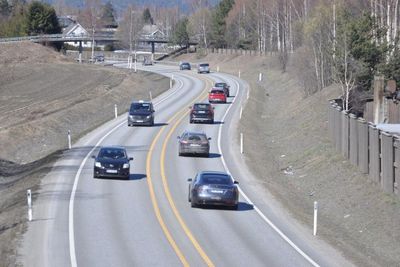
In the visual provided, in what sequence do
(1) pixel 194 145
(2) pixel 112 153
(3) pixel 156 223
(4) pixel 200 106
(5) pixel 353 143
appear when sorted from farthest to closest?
(4) pixel 200 106 < (1) pixel 194 145 < (5) pixel 353 143 < (2) pixel 112 153 < (3) pixel 156 223

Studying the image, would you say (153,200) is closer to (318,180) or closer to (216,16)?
(318,180)

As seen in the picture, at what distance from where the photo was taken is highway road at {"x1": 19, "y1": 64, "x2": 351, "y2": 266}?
24.7 metres

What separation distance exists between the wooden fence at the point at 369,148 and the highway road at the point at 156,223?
13.4ft

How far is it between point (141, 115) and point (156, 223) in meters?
32.4

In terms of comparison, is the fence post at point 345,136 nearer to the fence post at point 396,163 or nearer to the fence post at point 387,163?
the fence post at point 387,163

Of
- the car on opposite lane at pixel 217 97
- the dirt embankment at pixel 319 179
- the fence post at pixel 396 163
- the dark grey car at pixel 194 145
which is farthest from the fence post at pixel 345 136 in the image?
the car on opposite lane at pixel 217 97

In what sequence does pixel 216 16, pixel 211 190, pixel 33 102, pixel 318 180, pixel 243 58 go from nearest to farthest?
pixel 211 190 → pixel 318 180 → pixel 33 102 → pixel 243 58 → pixel 216 16

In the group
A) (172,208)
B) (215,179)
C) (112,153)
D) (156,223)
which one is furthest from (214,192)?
(112,153)

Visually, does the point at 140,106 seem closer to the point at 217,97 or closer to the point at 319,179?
the point at 217,97

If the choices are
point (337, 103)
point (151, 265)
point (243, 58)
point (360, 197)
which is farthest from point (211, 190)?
point (243, 58)

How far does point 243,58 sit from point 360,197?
332ft

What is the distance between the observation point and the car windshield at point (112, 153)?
39.5 meters

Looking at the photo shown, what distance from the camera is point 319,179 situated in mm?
40812

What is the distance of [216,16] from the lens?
15975cm
